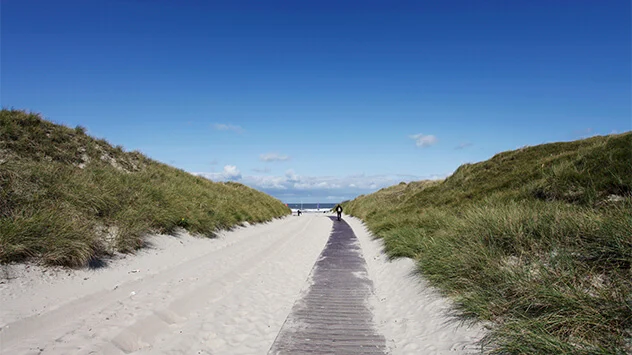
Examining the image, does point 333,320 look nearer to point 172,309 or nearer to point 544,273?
point 172,309

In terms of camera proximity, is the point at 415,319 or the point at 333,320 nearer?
the point at 415,319

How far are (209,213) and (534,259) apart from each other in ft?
47.9

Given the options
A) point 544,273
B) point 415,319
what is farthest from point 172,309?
point 544,273

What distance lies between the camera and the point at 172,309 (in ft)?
19.4

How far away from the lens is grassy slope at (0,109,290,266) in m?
6.65

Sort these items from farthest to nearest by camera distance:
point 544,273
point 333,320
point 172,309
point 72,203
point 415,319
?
point 72,203, point 172,309, point 333,320, point 415,319, point 544,273

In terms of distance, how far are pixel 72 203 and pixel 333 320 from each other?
26.2 feet

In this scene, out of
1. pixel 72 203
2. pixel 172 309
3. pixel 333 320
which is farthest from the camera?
pixel 72 203

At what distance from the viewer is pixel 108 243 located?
27.3ft

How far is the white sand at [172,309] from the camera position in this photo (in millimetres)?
4504

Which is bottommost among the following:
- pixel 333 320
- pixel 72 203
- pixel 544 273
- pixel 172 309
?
pixel 333 320

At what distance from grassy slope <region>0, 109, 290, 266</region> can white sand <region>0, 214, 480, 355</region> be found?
0.55m

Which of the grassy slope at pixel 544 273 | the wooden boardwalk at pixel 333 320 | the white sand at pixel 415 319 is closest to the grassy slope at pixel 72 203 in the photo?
the wooden boardwalk at pixel 333 320

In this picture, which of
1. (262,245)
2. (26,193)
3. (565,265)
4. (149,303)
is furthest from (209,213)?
(565,265)
